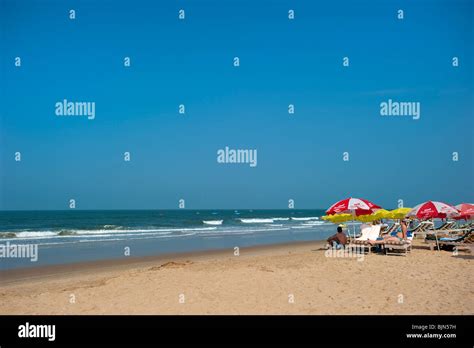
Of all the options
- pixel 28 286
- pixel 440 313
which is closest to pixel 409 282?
pixel 440 313

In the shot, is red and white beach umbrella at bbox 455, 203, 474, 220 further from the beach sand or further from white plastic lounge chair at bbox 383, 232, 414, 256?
the beach sand

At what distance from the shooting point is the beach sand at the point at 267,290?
727cm

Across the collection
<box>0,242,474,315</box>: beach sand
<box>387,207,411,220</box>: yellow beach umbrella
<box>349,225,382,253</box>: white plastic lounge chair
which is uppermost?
<box>387,207,411,220</box>: yellow beach umbrella

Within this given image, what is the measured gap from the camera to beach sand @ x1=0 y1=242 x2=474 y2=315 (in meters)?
7.27

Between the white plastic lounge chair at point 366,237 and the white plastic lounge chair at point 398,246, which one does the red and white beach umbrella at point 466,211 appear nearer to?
the white plastic lounge chair at point 398,246

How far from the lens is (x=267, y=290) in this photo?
841 cm

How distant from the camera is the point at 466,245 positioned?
582 inches

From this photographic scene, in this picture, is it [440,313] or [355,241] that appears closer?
[440,313]

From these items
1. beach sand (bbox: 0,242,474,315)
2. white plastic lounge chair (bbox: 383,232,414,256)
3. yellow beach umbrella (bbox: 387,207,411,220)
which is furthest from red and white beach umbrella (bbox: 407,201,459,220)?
yellow beach umbrella (bbox: 387,207,411,220)

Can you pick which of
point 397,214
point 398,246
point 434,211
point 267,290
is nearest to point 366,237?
point 398,246

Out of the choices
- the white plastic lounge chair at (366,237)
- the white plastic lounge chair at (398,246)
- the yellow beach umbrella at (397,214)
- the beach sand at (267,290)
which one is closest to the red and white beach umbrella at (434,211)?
the white plastic lounge chair at (398,246)
